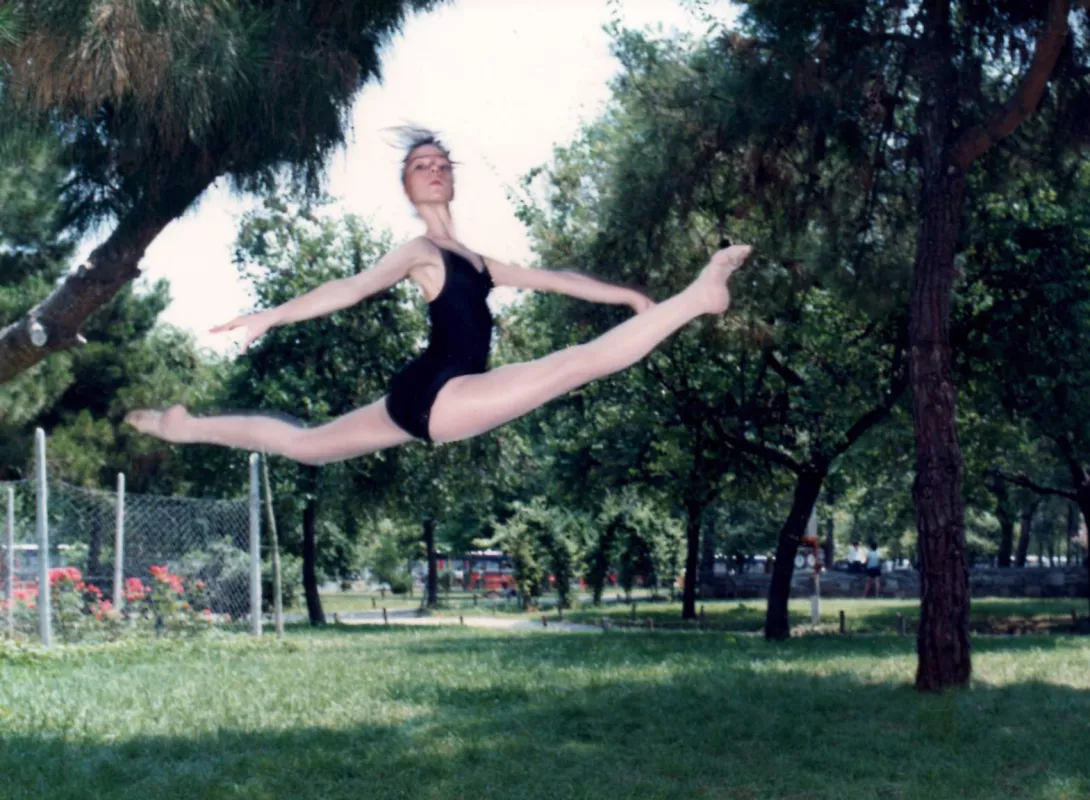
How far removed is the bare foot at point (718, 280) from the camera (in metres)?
Answer: 2.75

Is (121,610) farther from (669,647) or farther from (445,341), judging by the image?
(445,341)

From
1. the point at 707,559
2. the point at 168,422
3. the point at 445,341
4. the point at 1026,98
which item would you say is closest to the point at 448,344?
the point at 445,341

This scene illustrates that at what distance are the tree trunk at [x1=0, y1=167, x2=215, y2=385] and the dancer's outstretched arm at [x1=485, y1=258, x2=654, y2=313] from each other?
10.8 ft

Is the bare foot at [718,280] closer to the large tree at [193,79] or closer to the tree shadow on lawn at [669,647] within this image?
the large tree at [193,79]

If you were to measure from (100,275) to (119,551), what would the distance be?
31.7ft

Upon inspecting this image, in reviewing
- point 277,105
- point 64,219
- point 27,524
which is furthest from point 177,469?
point 277,105

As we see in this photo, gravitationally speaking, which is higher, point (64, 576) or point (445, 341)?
point (445, 341)

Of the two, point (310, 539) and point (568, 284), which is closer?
point (568, 284)

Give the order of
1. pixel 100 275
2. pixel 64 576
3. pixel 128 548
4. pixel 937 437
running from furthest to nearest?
pixel 128 548 → pixel 64 576 → pixel 937 437 → pixel 100 275

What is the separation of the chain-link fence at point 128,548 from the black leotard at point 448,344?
12594mm

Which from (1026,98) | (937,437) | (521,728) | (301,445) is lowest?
(521,728)

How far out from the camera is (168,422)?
3242mm

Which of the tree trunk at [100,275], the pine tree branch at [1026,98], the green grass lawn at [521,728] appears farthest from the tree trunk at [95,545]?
the pine tree branch at [1026,98]

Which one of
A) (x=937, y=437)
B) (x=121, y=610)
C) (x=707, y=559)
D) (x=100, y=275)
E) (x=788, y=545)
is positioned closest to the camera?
(x=100, y=275)
